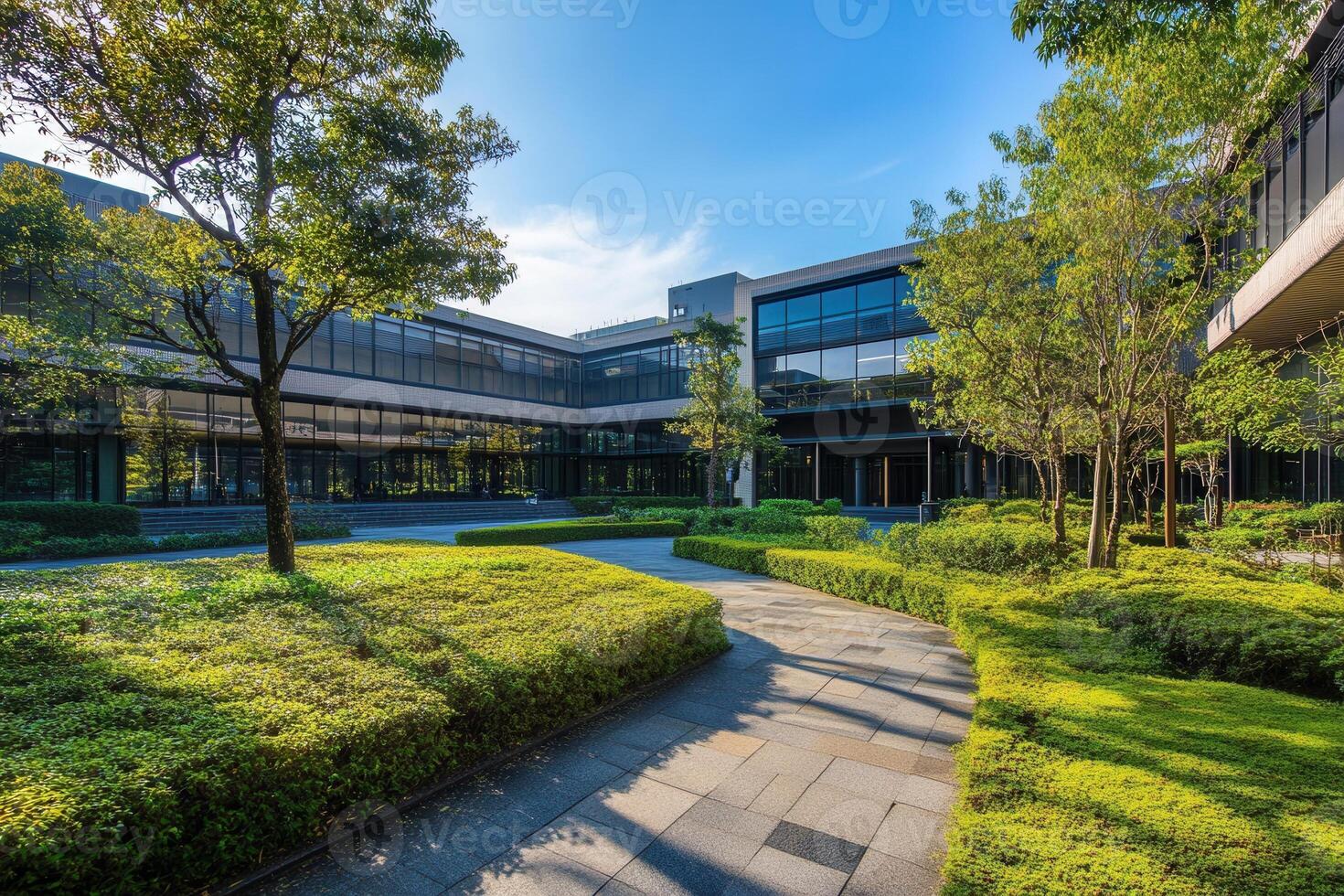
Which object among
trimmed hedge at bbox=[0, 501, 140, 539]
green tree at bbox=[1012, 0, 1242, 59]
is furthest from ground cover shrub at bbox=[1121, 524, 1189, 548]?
trimmed hedge at bbox=[0, 501, 140, 539]

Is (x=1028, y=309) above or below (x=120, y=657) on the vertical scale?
above

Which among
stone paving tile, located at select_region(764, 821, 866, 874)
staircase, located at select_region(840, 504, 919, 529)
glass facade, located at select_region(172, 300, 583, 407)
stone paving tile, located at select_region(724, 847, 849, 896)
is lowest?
staircase, located at select_region(840, 504, 919, 529)

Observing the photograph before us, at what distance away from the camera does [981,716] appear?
389 cm

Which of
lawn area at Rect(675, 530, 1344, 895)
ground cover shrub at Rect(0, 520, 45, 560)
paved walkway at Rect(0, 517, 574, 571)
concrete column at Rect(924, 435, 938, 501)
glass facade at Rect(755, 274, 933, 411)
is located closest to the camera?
lawn area at Rect(675, 530, 1344, 895)

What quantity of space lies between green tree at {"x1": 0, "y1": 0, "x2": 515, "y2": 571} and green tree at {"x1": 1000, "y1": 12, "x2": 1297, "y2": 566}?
7.52m

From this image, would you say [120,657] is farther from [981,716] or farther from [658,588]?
[981,716]

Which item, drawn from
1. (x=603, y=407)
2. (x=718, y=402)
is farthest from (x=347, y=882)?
(x=603, y=407)

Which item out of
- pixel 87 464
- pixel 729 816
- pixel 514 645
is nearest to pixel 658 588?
pixel 514 645

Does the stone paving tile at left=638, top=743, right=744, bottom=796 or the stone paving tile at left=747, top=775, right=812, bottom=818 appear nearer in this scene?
the stone paving tile at left=747, top=775, right=812, bottom=818

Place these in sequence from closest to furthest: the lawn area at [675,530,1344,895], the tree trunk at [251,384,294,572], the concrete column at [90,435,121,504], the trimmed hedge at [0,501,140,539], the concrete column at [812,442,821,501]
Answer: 1. the lawn area at [675,530,1344,895]
2. the tree trunk at [251,384,294,572]
3. the trimmed hedge at [0,501,140,539]
4. the concrete column at [90,435,121,504]
5. the concrete column at [812,442,821,501]

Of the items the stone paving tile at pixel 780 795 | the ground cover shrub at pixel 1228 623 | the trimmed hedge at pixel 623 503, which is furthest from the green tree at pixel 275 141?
the trimmed hedge at pixel 623 503

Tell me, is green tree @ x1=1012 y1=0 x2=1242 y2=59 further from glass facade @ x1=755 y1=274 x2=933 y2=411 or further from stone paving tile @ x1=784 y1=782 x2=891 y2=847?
Result: glass facade @ x1=755 y1=274 x2=933 y2=411

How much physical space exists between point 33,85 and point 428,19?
3.92m

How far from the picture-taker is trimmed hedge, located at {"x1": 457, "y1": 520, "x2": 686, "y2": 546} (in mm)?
17250
